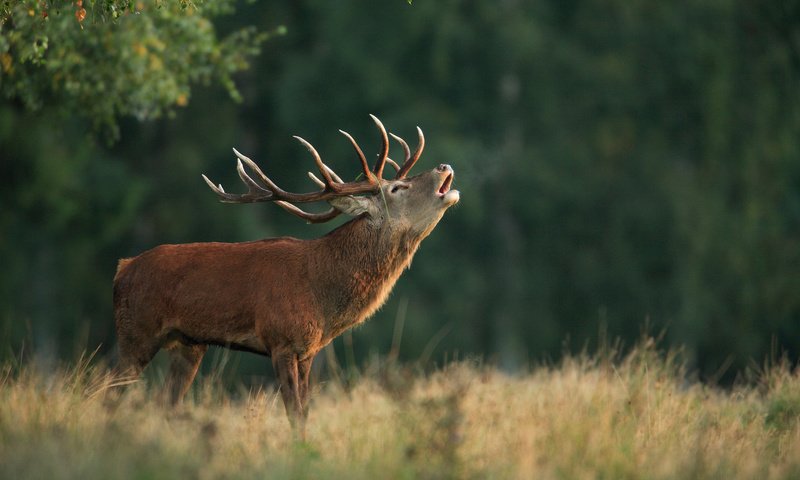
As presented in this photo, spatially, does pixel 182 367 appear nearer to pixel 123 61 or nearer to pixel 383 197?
pixel 383 197

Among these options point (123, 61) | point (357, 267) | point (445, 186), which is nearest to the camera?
point (357, 267)

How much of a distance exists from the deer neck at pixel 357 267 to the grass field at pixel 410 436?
1.80 ft

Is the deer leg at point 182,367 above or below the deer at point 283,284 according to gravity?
below

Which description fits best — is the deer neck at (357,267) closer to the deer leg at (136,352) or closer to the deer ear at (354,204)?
the deer ear at (354,204)

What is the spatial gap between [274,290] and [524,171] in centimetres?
1701

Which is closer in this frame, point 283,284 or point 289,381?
point 289,381

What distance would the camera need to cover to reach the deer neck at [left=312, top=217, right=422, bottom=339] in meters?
8.60

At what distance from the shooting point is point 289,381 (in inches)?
323

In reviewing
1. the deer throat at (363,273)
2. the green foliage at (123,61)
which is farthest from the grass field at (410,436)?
the green foliage at (123,61)

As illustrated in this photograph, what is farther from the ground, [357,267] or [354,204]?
[354,204]

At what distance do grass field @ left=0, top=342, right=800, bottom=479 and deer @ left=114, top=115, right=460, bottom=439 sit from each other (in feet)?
1.40

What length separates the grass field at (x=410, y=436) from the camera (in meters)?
6.17

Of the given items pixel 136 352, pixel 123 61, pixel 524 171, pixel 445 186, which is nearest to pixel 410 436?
pixel 136 352

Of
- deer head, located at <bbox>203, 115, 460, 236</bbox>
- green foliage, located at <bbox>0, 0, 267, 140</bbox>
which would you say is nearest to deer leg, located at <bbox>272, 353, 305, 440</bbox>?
deer head, located at <bbox>203, 115, 460, 236</bbox>
